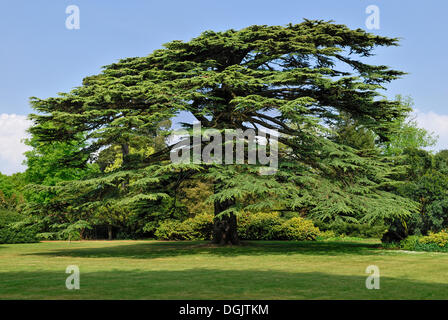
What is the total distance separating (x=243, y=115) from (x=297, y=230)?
1247 cm

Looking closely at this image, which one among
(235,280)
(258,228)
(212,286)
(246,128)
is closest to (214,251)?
(246,128)

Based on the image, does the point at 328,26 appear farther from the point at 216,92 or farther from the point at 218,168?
the point at 218,168

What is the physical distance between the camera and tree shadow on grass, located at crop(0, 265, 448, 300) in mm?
8867

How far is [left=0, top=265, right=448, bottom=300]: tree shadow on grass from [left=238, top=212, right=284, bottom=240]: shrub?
65.3 feet

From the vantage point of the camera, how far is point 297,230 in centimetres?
3244

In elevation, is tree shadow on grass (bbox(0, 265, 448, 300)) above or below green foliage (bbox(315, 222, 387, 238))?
above

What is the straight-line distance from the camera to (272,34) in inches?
869

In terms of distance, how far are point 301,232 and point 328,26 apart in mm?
15528

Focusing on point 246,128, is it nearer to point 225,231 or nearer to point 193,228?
point 225,231

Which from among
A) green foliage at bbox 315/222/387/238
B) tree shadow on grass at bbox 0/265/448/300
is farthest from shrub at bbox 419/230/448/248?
green foliage at bbox 315/222/387/238

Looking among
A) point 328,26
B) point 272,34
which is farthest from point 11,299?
point 328,26

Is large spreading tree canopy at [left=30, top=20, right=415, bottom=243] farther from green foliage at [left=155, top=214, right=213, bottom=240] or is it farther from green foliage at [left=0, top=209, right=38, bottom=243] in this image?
green foliage at [left=0, top=209, right=38, bottom=243]

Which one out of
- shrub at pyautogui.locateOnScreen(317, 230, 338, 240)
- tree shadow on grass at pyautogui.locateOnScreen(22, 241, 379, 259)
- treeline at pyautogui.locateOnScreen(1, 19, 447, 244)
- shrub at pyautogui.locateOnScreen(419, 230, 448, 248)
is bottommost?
shrub at pyautogui.locateOnScreen(317, 230, 338, 240)

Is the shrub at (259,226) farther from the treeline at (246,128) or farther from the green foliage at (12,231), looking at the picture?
the green foliage at (12,231)
